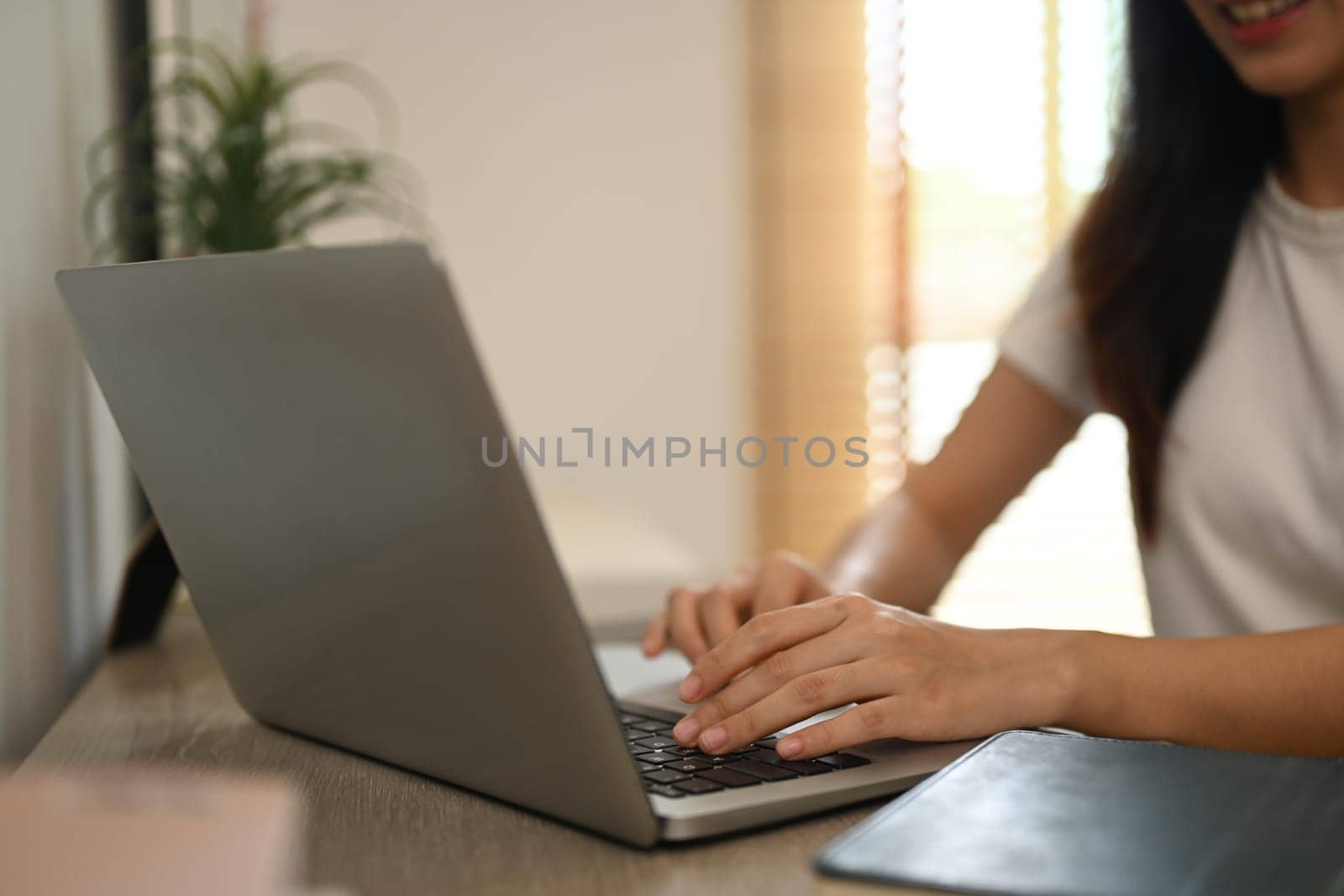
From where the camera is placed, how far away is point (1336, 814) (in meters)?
0.43

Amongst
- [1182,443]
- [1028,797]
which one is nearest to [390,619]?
[1028,797]

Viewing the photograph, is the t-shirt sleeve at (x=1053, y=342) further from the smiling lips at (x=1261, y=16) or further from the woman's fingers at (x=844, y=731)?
the woman's fingers at (x=844, y=731)

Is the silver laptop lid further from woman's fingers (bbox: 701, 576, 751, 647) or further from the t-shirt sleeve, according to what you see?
the t-shirt sleeve

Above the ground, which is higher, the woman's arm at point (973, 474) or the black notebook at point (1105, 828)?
the black notebook at point (1105, 828)

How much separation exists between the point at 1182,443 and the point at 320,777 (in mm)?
799

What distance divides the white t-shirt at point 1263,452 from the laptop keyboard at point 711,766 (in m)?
0.61

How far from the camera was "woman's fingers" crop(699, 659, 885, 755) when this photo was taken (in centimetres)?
57

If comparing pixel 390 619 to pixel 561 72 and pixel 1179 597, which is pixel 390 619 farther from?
pixel 561 72

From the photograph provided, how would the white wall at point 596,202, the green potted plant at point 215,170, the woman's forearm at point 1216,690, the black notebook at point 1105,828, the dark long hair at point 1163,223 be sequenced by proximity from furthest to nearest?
1. the white wall at point 596,202
2. the green potted plant at point 215,170
3. the dark long hair at point 1163,223
4. the woman's forearm at point 1216,690
5. the black notebook at point 1105,828

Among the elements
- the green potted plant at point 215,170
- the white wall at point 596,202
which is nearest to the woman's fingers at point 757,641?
the green potted plant at point 215,170

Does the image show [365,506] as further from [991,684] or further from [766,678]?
[991,684]

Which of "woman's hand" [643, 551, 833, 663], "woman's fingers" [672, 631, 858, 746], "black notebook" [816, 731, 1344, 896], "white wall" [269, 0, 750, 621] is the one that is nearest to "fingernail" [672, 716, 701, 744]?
"woman's fingers" [672, 631, 858, 746]

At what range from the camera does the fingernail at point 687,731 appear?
58cm

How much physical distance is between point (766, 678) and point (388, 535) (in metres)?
0.19
